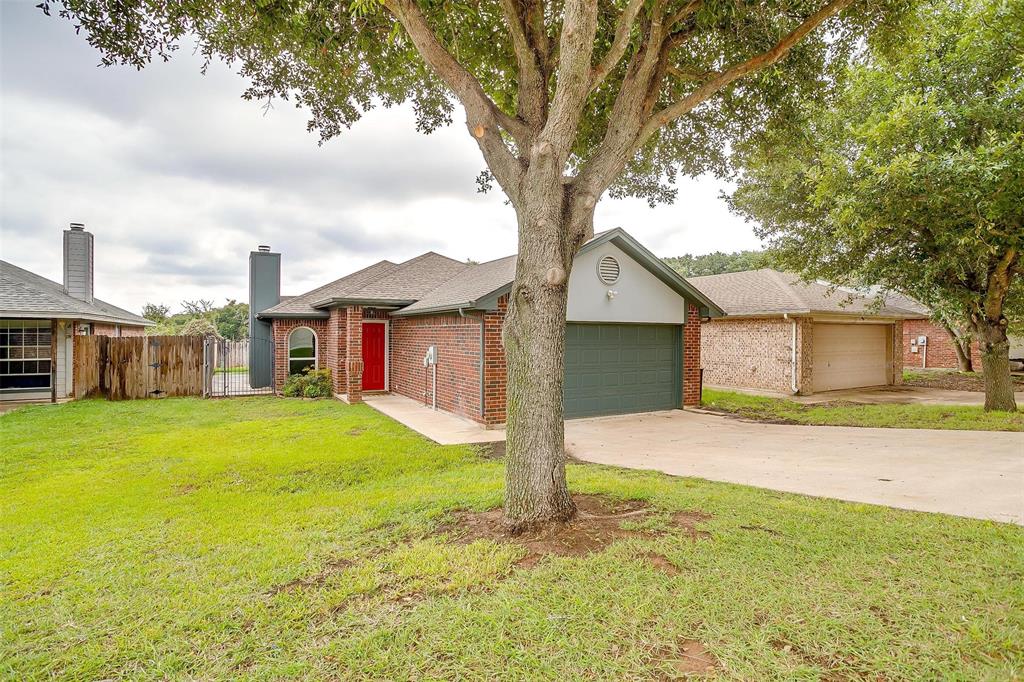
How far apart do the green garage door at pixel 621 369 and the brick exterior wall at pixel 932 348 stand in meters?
16.4

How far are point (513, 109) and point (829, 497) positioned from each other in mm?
6294

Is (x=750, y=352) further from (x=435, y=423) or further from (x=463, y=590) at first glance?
(x=463, y=590)

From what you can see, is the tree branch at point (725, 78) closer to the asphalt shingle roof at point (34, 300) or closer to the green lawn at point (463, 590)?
the green lawn at point (463, 590)

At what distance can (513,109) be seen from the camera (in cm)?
721

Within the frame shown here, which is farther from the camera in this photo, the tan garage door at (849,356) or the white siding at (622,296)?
the tan garage door at (849,356)

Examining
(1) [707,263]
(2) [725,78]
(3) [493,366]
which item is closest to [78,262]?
(3) [493,366]

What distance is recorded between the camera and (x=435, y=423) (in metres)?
9.95

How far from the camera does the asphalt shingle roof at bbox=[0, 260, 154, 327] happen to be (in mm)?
12312

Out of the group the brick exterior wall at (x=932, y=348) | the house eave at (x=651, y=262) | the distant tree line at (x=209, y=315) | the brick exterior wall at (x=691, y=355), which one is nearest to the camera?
the house eave at (x=651, y=262)

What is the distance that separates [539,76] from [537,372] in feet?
9.47

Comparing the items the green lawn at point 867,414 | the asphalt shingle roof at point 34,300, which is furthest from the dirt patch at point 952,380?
the asphalt shingle roof at point 34,300

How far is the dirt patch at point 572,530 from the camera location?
377cm

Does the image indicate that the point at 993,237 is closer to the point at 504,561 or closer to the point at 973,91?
the point at 973,91

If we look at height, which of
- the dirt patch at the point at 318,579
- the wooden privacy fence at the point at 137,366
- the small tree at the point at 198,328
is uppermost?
the small tree at the point at 198,328
